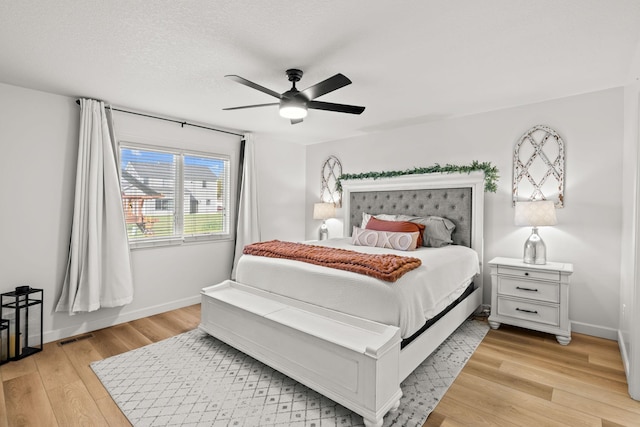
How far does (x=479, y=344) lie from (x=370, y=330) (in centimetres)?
150

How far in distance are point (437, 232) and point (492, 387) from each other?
175cm

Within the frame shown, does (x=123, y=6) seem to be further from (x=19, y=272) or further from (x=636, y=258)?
(x=636, y=258)

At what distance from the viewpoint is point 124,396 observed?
85.4 inches

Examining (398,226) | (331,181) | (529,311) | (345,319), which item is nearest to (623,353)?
(529,311)

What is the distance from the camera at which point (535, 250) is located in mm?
3178

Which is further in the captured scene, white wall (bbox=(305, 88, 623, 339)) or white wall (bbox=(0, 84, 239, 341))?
white wall (bbox=(305, 88, 623, 339))

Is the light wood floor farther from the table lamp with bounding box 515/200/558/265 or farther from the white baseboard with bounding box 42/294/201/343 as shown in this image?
the table lamp with bounding box 515/200/558/265

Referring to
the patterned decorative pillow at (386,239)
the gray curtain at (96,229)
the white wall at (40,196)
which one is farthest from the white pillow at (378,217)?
the white wall at (40,196)

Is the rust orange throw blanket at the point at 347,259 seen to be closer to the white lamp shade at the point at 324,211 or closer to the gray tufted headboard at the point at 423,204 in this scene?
the gray tufted headboard at the point at 423,204

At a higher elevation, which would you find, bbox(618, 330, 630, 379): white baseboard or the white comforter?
the white comforter

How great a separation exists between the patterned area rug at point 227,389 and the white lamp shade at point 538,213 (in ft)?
4.29

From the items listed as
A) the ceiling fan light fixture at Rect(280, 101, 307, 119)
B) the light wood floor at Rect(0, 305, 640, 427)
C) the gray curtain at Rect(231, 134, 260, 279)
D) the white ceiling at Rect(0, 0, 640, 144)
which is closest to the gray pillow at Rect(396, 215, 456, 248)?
the light wood floor at Rect(0, 305, 640, 427)

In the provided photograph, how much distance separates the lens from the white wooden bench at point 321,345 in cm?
182

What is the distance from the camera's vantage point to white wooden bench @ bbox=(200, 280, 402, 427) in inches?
71.6
